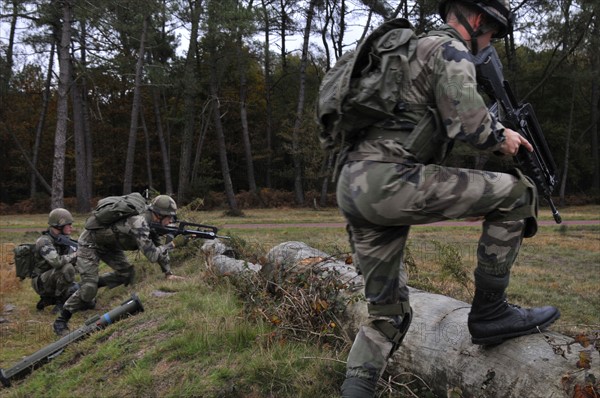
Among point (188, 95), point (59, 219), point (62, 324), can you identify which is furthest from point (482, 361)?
point (188, 95)

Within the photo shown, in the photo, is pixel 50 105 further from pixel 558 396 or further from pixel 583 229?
pixel 558 396

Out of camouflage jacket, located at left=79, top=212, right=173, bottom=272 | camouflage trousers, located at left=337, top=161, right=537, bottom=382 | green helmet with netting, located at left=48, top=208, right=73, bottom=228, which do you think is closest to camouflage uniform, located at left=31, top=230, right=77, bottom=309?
green helmet with netting, located at left=48, top=208, right=73, bottom=228

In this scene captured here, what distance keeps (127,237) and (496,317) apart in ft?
19.4

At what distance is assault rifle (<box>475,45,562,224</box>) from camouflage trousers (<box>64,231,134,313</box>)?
231 inches

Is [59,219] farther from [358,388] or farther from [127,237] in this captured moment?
[358,388]

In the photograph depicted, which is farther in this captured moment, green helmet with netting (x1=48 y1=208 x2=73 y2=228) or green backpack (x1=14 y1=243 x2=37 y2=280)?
green helmet with netting (x1=48 y1=208 x2=73 y2=228)

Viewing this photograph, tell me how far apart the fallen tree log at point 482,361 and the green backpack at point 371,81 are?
1.39 meters

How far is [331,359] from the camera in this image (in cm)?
345

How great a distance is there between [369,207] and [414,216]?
21 centimetres

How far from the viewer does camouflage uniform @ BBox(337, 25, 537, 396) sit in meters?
→ 2.36

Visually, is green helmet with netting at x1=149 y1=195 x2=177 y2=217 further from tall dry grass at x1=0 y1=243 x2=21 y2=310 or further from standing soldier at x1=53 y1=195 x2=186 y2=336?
tall dry grass at x1=0 y1=243 x2=21 y2=310

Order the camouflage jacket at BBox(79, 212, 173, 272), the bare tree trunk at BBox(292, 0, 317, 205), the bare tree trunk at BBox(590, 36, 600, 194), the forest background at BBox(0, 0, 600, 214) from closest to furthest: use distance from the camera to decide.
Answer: the camouflage jacket at BBox(79, 212, 173, 272), the forest background at BBox(0, 0, 600, 214), the bare tree trunk at BBox(292, 0, 317, 205), the bare tree trunk at BBox(590, 36, 600, 194)

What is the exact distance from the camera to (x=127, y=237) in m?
7.47

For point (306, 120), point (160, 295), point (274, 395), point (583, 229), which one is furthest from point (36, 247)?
point (306, 120)
